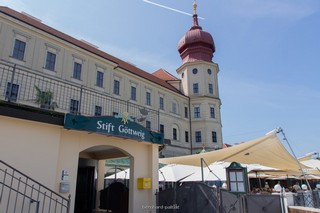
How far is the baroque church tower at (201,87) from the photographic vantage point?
1599 inches

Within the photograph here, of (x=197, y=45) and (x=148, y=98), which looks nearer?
(x=148, y=98)

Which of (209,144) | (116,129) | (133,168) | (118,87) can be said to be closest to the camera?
(116,129)

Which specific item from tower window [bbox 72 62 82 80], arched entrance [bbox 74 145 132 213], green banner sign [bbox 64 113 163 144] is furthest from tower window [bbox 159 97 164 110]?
green banner sign [bbox 64 113 163 144]

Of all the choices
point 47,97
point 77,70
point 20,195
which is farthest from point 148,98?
point 20,195

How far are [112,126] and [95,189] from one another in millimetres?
5972

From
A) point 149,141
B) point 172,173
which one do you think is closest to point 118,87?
point 172,173

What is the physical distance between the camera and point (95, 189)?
12438mm

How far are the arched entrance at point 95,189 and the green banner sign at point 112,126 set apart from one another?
3116mm

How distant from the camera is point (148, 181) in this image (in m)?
9.06

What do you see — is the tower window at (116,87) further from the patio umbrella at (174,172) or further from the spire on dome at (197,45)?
the patio umbrella at (174,172)

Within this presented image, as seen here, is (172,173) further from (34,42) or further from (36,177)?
(34,42)

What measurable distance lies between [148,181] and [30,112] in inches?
184

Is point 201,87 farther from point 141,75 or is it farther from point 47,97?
point 47,97

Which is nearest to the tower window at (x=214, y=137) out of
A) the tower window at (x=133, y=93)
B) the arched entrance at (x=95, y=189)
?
the tower window at (x=133, y=93)
